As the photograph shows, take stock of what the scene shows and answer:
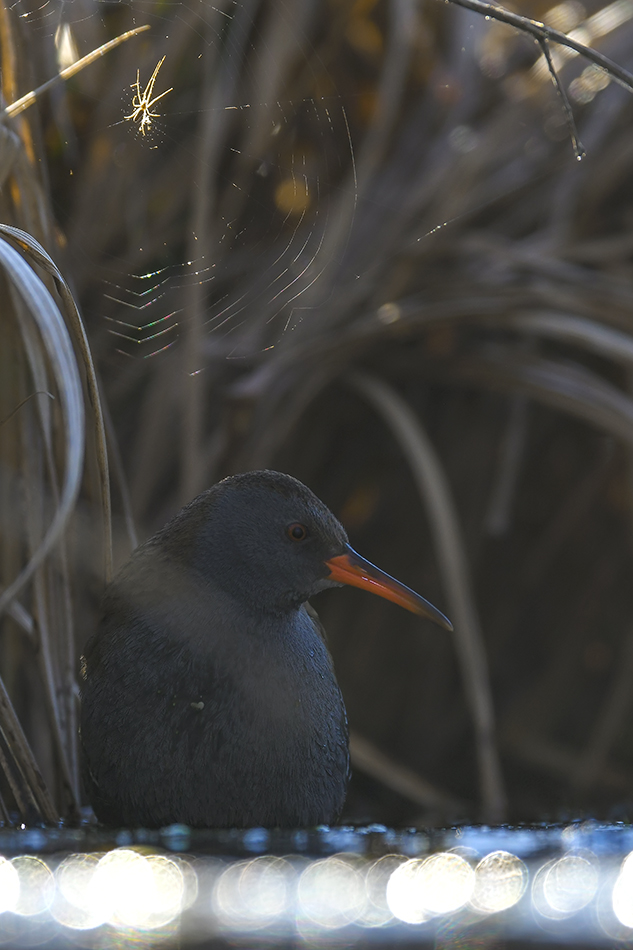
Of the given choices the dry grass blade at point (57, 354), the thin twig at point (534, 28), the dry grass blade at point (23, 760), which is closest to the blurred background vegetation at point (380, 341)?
the dry grass blade at point (23, 760)

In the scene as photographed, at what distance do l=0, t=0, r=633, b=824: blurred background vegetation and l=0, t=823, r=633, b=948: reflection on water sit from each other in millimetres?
487

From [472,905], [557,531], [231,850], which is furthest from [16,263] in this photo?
[557,531]

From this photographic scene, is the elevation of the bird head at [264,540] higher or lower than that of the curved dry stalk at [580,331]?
lower

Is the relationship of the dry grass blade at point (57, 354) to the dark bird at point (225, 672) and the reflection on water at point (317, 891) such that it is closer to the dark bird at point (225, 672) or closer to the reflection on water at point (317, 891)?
the dark bird at point (225, 672)

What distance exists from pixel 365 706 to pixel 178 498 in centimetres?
74

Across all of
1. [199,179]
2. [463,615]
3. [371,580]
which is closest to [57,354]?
[371,580]

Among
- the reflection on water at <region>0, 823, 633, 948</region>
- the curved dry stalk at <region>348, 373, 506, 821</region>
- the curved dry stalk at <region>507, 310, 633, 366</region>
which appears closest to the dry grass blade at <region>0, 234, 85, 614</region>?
the reflection on water at <region>0, 823, 633, 948</region>

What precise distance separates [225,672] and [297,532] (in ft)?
0.72

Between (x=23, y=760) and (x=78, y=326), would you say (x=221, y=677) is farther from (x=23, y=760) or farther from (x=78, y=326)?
(x=78, y=326)

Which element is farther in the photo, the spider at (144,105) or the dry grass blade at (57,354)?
the spider at (144,105)

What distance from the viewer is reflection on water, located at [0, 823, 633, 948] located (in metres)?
0.64

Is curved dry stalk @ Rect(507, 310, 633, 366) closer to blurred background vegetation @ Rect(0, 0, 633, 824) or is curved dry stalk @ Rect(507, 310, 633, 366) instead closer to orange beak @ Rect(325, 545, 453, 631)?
blurred background vegetation @ Rect(0, 0, 633, 824)

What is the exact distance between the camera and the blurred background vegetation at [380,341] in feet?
5.16

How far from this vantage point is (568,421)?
2434 millimetres
